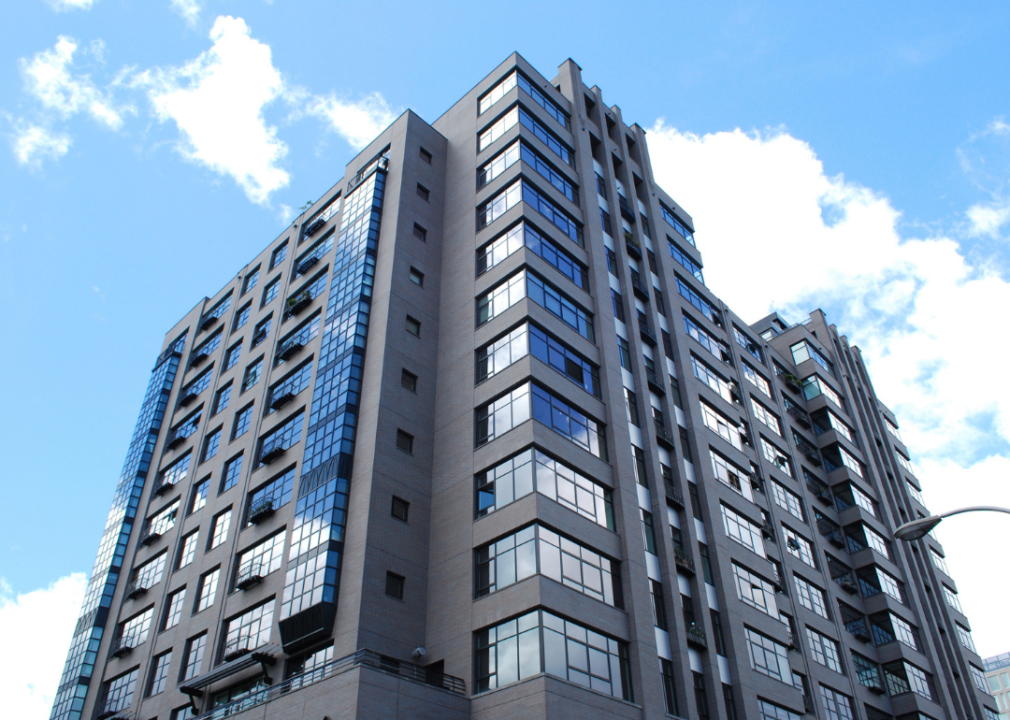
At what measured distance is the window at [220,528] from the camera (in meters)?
48.9

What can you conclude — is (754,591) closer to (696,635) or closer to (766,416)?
(696,635)

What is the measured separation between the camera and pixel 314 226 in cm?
6097

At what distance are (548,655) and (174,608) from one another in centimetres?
2660

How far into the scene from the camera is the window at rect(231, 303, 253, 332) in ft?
213

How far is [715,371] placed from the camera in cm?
5984

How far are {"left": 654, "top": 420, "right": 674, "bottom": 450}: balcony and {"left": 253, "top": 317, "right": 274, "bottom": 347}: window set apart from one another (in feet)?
89.2

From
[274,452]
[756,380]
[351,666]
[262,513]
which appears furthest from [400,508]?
[756,380]

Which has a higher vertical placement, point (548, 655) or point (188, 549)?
point (188, 549)

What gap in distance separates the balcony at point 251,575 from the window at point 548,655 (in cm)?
1328

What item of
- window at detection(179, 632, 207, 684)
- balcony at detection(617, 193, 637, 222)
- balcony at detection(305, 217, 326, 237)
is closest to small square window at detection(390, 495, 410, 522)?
window at detection(179, 632, 207, 684)

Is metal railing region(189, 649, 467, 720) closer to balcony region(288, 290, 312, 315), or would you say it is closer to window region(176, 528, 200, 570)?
window region(176, 528, 200, 570)

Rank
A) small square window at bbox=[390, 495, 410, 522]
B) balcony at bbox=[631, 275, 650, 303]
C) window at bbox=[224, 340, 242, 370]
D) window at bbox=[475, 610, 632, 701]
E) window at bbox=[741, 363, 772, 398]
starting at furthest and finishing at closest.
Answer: window at bbox=[741, 363, 772, 398] → window at bbox=[224, 340, 242, 370] → balcony at bbox=[631, 275, 650, 303] → small square window at bbox=[390, 495, 410, 522] → window at bbox=[475, 610, 632, 701]

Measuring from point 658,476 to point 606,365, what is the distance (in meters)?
6.31

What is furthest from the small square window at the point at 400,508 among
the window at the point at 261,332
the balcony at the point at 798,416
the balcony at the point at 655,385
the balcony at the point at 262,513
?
the balcony at the point at 798,416
